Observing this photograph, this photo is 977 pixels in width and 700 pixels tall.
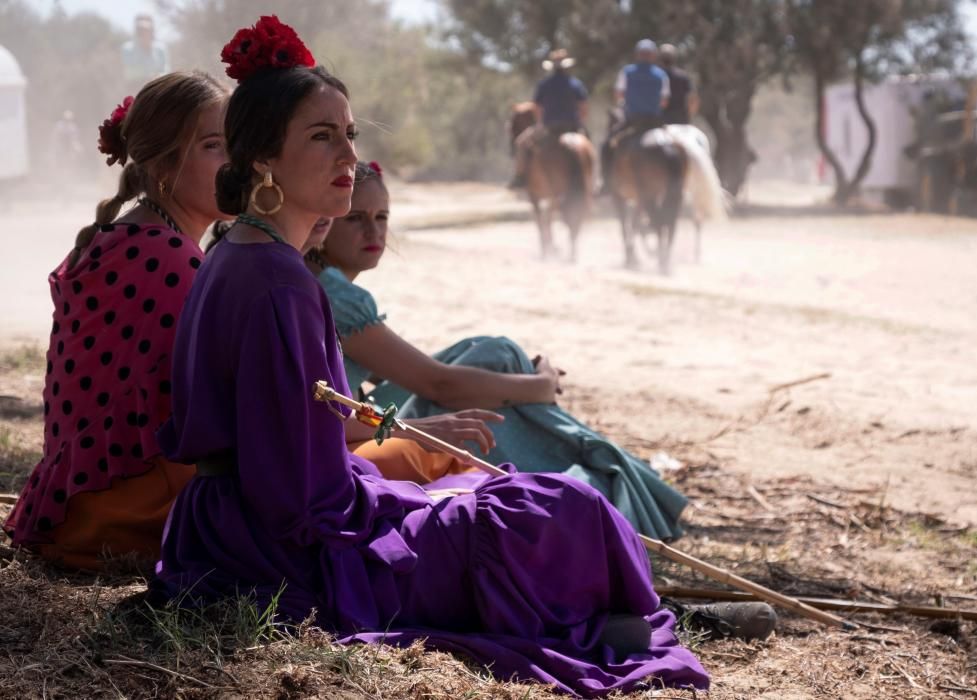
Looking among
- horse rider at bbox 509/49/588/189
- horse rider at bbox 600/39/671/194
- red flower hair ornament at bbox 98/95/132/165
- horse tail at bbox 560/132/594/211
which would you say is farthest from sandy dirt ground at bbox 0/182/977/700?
horse rider at bbox 600/39/671/194

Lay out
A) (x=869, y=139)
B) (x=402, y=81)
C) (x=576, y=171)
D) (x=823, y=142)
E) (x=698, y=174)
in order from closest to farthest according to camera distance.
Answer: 1. (x=698, y=174)
2. (x=576, y=171)
3. (x=869, y=139)
4. (x=823, y=142)
5. (x=402, y=81)

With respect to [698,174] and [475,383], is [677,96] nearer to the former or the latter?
[698,174]

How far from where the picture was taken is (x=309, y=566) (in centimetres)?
285

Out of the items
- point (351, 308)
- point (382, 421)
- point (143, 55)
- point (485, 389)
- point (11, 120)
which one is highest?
point (143, 55)

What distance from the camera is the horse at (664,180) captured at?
1528cm

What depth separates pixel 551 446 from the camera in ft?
14.6

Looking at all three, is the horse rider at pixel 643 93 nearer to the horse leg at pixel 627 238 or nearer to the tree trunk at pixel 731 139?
the horse leg at pixel 627 238

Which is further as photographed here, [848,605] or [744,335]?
[744,335]

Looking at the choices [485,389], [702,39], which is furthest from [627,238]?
[485,389]

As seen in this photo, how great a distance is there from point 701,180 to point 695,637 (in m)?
12.8

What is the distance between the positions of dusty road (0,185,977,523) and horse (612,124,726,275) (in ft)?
1.76

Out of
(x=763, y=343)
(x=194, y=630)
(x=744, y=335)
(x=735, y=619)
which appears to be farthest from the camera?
(x=744, y=335)

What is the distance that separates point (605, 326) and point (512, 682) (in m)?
7.26

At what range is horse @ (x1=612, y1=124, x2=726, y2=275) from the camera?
602 inches
